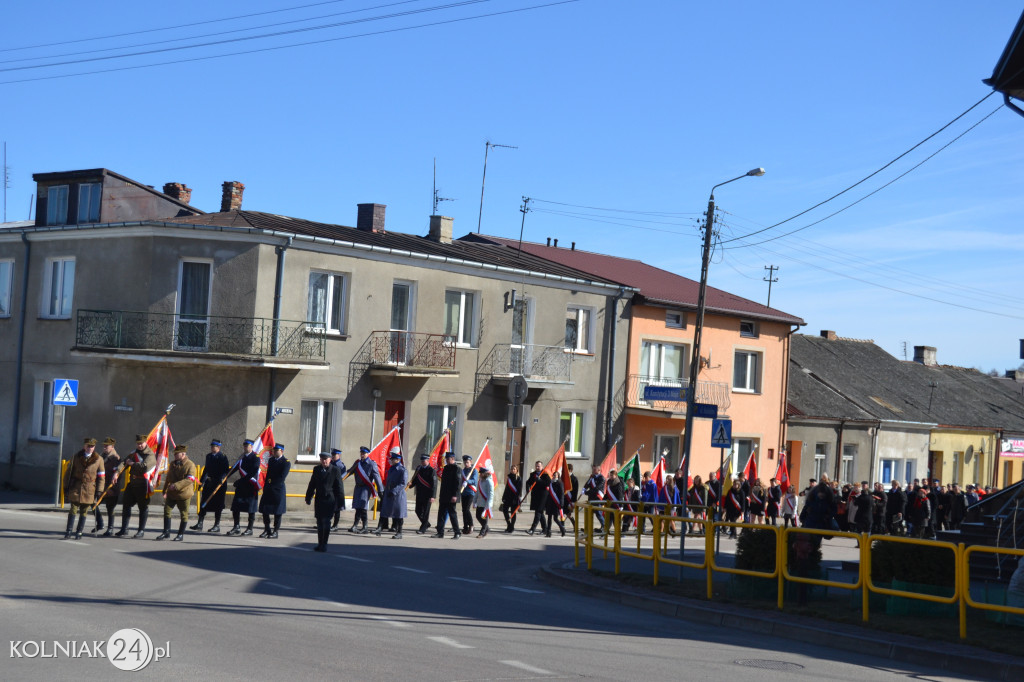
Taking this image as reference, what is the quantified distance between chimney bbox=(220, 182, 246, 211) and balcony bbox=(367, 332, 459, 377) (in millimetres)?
6673

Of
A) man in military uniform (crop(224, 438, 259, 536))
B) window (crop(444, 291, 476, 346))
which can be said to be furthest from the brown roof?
man in military uniform (crop(224, 438, 259, 536))

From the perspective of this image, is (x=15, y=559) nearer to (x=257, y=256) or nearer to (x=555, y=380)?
(x=257, y=256)

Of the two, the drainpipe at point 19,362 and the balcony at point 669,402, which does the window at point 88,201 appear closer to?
the drainpipe at point 19,362

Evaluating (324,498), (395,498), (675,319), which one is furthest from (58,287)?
(675,319)

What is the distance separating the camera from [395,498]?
21.9 metres

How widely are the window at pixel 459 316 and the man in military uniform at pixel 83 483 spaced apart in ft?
43.8

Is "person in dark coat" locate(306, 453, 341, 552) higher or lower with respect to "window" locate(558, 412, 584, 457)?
lower

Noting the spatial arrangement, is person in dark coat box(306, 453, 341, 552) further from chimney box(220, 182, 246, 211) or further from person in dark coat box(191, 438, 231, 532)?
chimney box(220, 182, 246, 211)

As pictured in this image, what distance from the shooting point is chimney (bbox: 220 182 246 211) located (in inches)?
1266

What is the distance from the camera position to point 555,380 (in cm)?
3272

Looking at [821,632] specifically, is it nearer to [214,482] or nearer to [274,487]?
[274,487]

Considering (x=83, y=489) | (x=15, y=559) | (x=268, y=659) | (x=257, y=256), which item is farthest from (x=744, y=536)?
(x=257, y=256)

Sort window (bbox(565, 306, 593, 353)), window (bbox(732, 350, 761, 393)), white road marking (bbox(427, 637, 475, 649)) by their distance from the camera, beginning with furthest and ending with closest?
window (bbox(732, 350, 761, 393)) → window (bbox(565, 306, 593, 353)) → white road marking (bbox(427, 637, 475, 649))

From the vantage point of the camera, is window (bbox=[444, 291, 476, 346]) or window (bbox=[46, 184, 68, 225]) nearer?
window (bbox=[46, 184, 68, 225])
